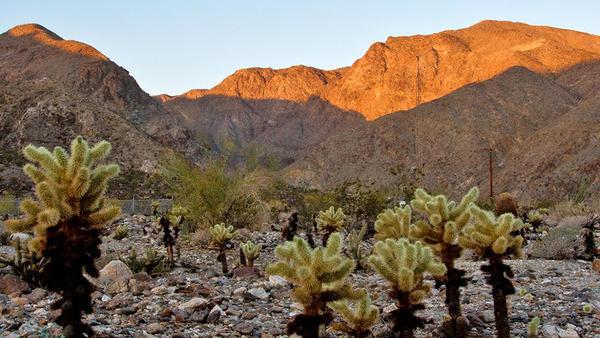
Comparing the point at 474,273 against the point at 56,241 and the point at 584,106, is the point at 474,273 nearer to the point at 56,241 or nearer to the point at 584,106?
the point at 56,241

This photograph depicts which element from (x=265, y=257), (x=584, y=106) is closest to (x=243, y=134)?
(x=584, y=106)

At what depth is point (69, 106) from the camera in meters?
35.1

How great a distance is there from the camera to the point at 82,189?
3.52m

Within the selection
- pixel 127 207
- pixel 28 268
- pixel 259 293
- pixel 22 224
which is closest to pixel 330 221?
pixel 259 293

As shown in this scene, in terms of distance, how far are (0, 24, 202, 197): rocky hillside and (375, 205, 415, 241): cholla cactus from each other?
82.0 feet

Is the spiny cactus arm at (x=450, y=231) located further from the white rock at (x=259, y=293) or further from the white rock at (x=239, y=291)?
the white rock at (x=239, y=291)

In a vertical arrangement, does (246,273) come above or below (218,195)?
below

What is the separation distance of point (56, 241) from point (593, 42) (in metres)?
85.0

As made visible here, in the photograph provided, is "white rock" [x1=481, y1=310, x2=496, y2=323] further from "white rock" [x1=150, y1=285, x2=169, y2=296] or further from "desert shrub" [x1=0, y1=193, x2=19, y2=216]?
"desert shrub" [x1=0, y1=193, x2=19, y2=216]

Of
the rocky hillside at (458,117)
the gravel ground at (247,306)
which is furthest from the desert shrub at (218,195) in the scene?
the rocky hillside at (458,117)

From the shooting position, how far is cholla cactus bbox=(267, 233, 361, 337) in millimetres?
3264

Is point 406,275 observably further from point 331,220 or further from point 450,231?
point 331,220

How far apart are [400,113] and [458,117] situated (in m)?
8.98

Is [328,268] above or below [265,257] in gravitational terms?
above
